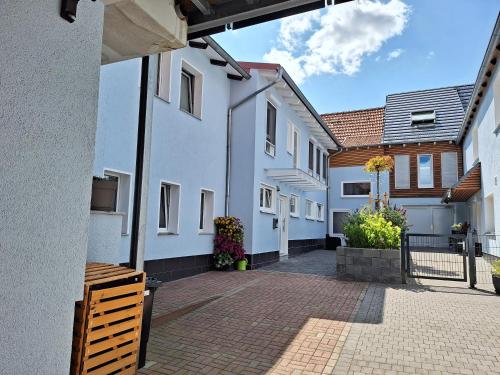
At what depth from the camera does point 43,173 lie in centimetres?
247

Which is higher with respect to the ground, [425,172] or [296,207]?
[425,172]

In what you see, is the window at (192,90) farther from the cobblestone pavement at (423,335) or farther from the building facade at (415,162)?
the building facade at (415,162)

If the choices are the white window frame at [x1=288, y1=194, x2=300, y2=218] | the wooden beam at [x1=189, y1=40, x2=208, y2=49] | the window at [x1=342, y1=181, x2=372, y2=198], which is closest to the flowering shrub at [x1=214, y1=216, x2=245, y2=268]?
the wooden beam at [x1=189, y1=40, x2=208, y2=49]

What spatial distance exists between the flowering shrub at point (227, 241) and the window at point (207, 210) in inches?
7.3

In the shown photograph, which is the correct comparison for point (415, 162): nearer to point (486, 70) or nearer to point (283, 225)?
point (486, 70)

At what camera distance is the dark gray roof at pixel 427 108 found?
21531 mm

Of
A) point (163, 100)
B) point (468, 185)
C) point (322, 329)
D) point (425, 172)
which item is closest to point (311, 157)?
point (468, 185)

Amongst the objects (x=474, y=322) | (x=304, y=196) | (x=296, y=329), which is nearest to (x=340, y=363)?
(x=296, y=329)

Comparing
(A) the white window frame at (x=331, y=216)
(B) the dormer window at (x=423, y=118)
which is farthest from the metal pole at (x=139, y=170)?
(B) the dormer window at (x=423, y=118)

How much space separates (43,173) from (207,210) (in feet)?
25.5

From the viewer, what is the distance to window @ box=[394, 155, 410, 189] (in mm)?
21469

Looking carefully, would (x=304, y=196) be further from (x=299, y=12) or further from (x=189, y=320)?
(x=299, y=12)

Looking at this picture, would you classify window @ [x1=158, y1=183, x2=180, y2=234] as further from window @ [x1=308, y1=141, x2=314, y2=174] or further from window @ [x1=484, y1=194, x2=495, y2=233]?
window @ [x1=484, y1=194, x2=495, y2=233]

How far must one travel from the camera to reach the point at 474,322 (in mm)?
5512
